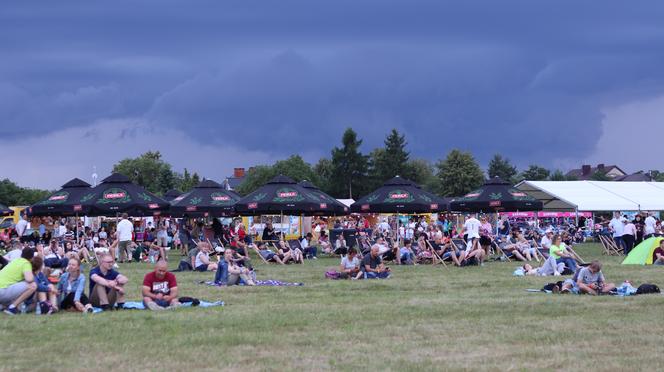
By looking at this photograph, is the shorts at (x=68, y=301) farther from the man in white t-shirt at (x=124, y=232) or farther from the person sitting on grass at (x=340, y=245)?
the person sitting on grass at (x=340, y=245)

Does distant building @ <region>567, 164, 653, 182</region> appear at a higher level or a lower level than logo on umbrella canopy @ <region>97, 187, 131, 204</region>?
higher

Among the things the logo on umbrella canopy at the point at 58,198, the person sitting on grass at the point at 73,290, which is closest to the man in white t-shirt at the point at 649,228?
the logo on umbrella canopy at the point at 58,198

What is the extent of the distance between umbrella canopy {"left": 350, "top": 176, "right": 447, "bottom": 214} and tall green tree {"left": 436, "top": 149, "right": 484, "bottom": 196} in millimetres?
73145

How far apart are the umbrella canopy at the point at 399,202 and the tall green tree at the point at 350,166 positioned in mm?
71730

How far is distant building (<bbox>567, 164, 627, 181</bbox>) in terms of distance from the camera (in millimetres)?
172038

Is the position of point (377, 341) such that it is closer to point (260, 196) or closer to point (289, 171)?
point (260, 196)

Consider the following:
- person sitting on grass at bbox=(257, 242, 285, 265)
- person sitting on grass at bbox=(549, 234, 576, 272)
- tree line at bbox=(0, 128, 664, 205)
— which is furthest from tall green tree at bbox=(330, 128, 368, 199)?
person sitting on grass at bbox=(549, 234, 576, 272)

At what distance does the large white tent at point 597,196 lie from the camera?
47688 millimetres

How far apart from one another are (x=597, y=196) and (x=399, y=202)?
67.0 feet

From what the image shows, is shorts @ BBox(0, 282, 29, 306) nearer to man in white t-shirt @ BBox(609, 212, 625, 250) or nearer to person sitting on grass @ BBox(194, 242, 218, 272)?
person sitting on grass @ BBox(194, 242, 218, 272)

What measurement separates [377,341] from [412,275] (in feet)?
39.1

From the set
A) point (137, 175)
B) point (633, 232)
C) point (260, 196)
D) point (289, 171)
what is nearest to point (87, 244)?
point (260, 196)

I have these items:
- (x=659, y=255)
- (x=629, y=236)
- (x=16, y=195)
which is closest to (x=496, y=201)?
(x=629, y=236)

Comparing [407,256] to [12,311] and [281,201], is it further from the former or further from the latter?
[12,311]
